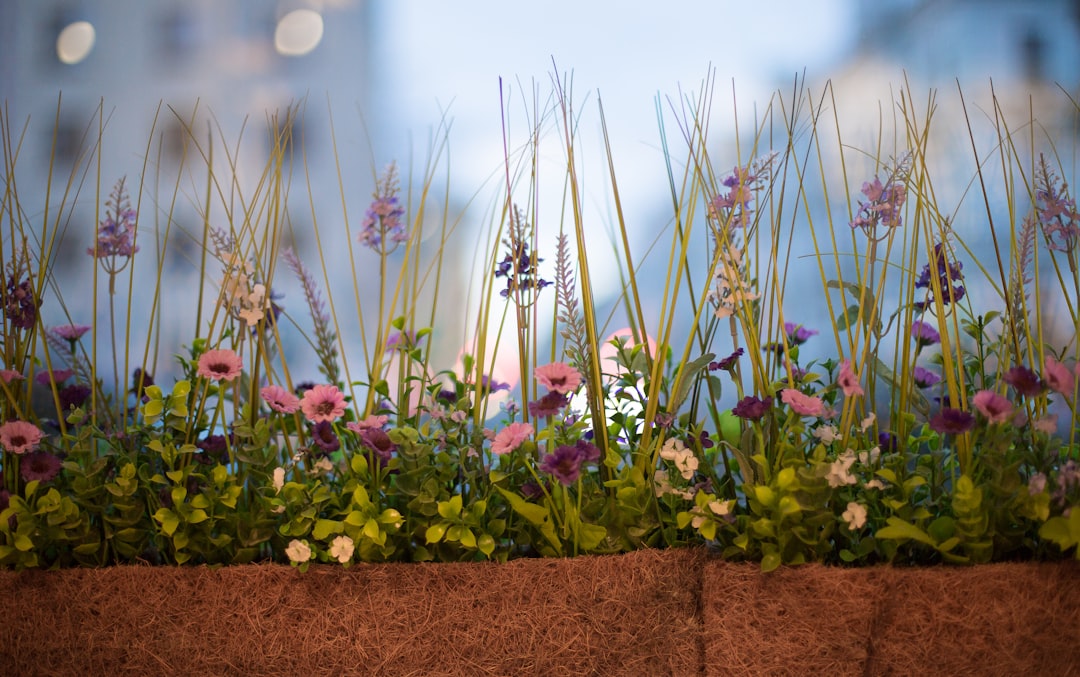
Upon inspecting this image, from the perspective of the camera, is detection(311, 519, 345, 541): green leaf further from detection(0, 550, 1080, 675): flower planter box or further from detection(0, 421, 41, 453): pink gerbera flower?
detection(0, 421, 41, 453): pink gerbera flower

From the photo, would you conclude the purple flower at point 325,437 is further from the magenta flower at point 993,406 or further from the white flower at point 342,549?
the magenta flower at point 993,406

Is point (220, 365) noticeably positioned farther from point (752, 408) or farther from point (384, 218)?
point (752, 408)

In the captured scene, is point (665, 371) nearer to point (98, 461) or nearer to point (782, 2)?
point (782, 2)

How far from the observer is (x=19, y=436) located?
101cm

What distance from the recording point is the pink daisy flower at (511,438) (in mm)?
936

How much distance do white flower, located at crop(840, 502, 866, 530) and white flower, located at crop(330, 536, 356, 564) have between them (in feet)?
1.86

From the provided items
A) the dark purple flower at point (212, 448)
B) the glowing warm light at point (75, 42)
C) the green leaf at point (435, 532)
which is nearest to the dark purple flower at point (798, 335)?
the green leaf at point (435, 532)

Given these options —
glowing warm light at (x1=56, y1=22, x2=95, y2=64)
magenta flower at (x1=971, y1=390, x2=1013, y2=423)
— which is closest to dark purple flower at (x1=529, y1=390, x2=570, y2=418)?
magenta flower at (x1=971, y1=390, x2=1013, y2=423)

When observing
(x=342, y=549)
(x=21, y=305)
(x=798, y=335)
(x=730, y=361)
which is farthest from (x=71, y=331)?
(x=798, y=335)

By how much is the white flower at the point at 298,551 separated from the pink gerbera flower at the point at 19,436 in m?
0.37

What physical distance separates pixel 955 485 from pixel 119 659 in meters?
1.01

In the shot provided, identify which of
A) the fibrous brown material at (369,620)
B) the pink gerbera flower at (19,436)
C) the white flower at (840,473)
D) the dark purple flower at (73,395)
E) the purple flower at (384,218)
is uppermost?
the purple flower at (384,218)

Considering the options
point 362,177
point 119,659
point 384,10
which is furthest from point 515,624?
point 384,10

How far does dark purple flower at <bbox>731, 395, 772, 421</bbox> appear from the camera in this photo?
0.94 meters
